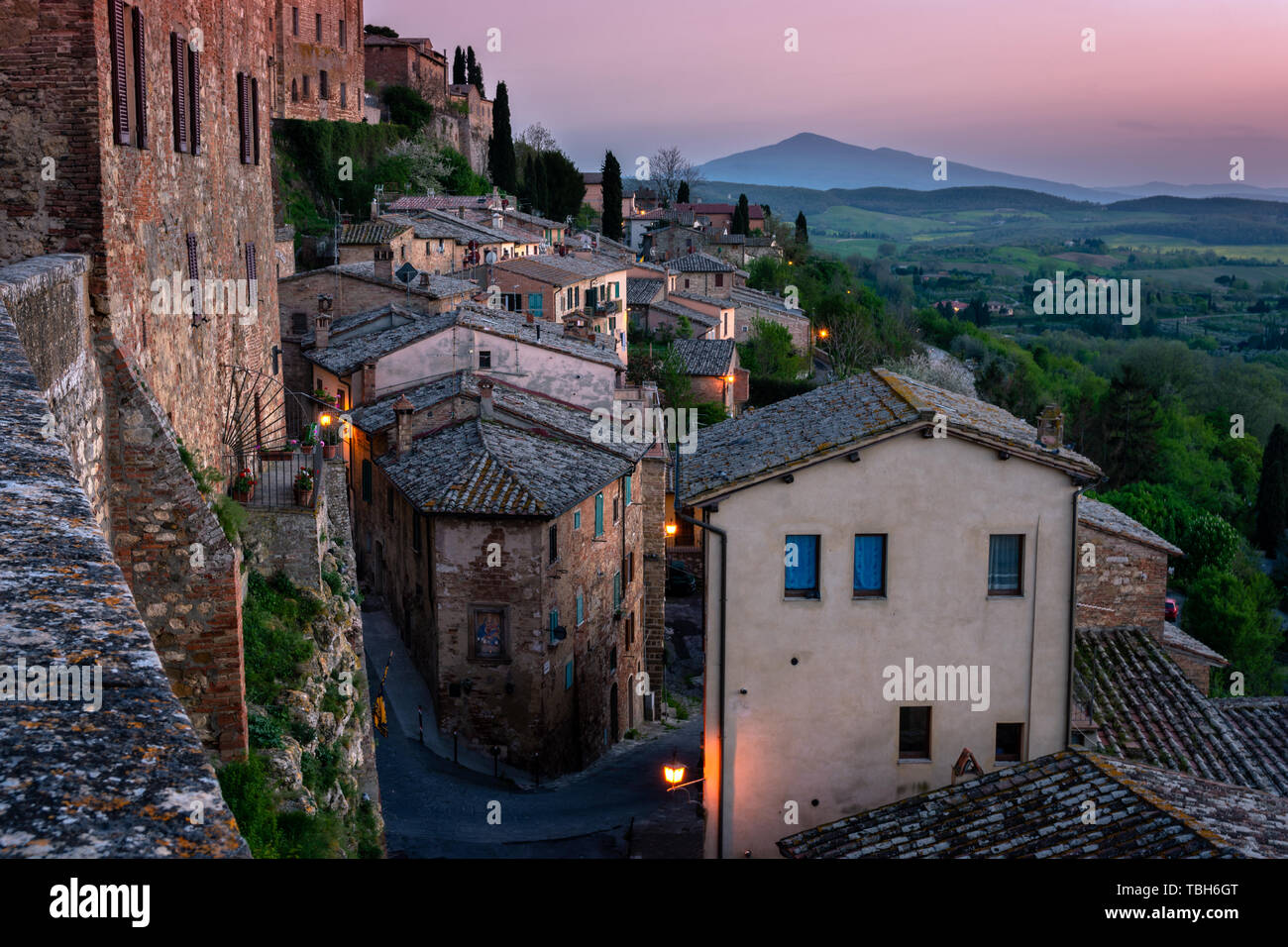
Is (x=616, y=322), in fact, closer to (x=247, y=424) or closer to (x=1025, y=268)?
(x=247, y=424)

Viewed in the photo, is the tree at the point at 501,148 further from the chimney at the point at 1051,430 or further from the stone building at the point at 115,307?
the stone building at the point at 115,307

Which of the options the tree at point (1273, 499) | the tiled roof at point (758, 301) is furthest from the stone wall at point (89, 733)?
the tiled roof at point (758, 301)

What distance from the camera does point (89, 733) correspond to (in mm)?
2707

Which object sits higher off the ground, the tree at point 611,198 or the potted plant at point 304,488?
the tree at point 611,198

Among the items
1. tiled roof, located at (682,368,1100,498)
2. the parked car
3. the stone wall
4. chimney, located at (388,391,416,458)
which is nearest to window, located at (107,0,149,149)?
the stone wall

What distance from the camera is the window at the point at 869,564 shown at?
14.2 metres

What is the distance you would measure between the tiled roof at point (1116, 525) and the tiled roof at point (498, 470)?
31.4 feet

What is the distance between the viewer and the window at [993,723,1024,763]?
1435cm

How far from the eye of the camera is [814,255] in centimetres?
10431

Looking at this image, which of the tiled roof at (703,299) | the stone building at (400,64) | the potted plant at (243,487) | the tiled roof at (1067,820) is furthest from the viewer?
the stone building at (400,64)

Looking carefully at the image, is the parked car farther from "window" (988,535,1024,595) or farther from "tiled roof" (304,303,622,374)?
"window" (988,535,1024,595)

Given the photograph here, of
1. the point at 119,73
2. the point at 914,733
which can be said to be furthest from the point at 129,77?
the point at 914,733

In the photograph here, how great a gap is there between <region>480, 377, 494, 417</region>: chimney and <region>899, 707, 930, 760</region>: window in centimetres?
1475

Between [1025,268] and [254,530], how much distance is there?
151 m
